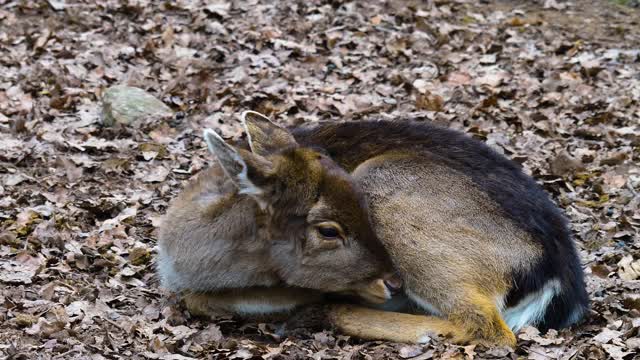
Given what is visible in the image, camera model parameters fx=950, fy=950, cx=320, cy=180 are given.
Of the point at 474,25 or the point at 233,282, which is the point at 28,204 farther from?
the point at 474,25

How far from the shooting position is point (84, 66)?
1216 cm

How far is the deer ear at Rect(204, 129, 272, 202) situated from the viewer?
6.11 m

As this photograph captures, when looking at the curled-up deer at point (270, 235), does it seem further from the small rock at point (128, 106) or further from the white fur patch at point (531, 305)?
the small rock at point (128, 106)

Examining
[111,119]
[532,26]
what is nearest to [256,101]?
[111,119]

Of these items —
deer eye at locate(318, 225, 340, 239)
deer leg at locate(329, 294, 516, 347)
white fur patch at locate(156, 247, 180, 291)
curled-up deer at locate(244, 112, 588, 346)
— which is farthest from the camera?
white fur patch at locate(156, 247, 180, 291)

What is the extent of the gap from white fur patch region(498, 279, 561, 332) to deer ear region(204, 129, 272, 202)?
6.10 feet

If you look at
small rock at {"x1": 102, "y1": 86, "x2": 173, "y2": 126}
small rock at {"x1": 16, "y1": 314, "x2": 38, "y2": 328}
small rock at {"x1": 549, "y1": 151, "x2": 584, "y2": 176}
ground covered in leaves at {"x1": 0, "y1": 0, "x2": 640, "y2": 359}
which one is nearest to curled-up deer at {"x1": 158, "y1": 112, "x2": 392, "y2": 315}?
ground covered in leaves at {"x1": 0, "y1": 0, "x2": 640, "y2": 359}

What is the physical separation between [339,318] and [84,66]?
6900mm

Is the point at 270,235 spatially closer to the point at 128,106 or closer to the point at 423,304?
the point at 423,304

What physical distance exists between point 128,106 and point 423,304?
546 centimetres

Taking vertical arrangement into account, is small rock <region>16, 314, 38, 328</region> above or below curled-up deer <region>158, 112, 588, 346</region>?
below

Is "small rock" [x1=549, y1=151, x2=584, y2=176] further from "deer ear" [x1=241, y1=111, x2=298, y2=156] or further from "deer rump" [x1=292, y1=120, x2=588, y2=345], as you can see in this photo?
"deer ear" [x1=241, y1=111, x2=298, y2=156]

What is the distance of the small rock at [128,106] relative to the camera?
1059 centimetres

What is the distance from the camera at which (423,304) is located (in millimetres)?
6367
